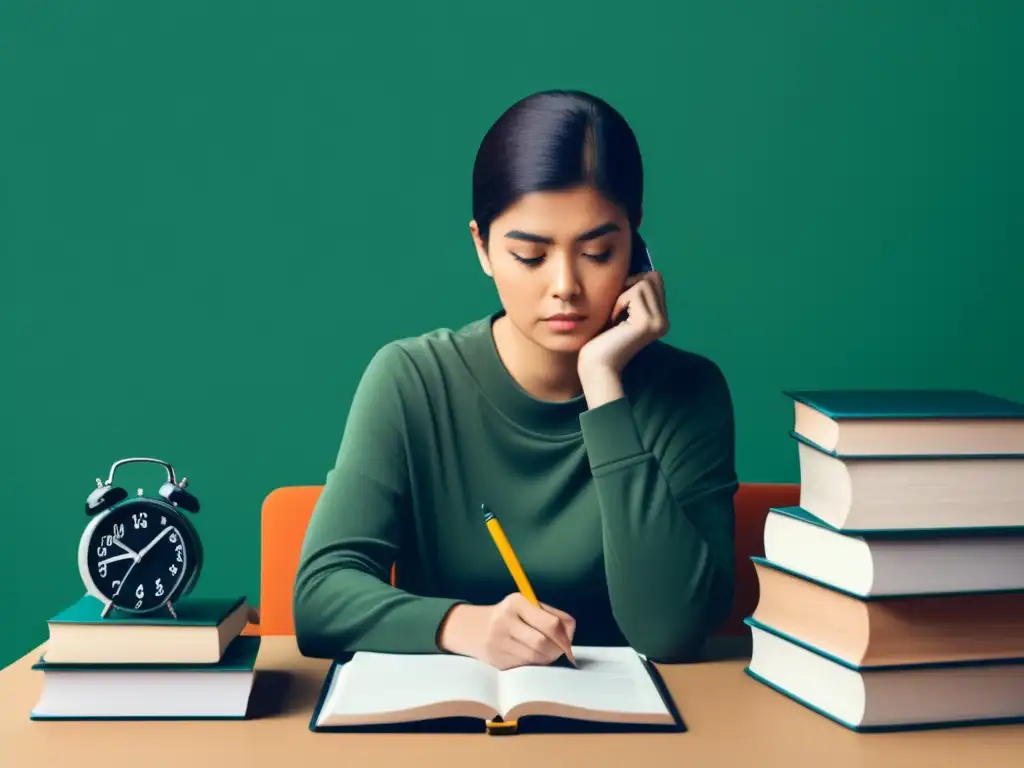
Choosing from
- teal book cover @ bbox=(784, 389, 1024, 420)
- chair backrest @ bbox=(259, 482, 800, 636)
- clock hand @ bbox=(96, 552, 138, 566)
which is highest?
teal book cover @ bbox=(784, 389, 1024, 420)

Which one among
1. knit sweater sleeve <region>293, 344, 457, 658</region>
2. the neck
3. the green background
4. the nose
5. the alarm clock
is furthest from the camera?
the green background

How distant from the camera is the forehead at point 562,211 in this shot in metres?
1.34

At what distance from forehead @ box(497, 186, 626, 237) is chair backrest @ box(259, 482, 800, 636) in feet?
1.88

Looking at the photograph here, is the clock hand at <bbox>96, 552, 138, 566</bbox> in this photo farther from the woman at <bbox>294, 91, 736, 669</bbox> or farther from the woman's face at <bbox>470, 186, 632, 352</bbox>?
the woman's face at <bbox>470, 186, 632, 352</bbox>

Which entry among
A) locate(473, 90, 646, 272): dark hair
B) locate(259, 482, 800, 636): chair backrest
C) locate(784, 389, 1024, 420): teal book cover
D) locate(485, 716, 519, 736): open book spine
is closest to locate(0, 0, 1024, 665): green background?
locate(259, 482, 800, 636): chair backrest

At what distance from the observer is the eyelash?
1354 millimetres

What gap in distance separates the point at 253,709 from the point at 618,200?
0.73 m

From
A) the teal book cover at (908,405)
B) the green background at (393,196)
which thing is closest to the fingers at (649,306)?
the teal book cover at (908,405)

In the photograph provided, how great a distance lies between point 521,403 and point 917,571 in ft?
2.09

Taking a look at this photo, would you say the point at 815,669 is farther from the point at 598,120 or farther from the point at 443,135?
the point at 443,135

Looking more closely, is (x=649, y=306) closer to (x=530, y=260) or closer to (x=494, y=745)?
(x=530, y=260)

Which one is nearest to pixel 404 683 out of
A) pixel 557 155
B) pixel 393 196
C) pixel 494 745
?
pixel 494 745

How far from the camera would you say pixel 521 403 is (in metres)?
1.51

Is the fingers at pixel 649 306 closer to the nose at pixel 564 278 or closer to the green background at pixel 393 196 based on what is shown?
the nose at pixel 564 278
